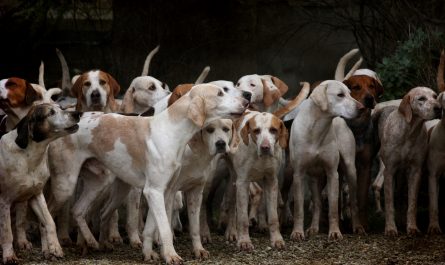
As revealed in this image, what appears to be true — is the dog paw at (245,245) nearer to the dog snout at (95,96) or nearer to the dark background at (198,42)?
the dog snout at (95,96)

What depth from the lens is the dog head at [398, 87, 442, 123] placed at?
31.1 ft

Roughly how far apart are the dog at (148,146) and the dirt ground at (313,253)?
0.30 m

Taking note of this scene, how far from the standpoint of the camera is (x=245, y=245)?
897 centimetres

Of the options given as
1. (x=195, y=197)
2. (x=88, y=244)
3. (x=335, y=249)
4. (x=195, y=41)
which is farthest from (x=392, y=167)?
(x=195, y=41)

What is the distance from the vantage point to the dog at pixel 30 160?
321 inches

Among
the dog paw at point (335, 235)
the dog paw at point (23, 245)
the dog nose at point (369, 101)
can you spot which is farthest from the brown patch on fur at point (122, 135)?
the dog nose at point (369, 101)

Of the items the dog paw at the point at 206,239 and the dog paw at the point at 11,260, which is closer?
the dog paw at the point at 11,260

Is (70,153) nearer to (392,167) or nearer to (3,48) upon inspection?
(392,167)

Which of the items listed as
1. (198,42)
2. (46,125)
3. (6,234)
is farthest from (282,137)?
(198,42)

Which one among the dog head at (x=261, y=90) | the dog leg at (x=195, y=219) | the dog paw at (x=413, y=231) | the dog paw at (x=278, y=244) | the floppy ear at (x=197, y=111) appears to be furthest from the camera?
the dog head at (x=261, y=90)

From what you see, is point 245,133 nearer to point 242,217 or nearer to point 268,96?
point 242,217

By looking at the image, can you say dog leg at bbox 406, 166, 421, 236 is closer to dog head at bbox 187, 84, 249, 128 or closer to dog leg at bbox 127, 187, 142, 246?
dog head at bbox 187, 84, 249, 128

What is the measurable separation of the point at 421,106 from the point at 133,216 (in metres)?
2.56

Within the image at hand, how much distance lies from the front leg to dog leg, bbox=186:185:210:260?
0.49 m
